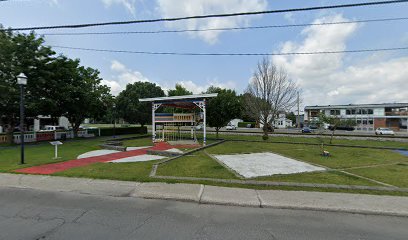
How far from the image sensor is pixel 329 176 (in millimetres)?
7320

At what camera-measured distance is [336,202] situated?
4945 millimetres

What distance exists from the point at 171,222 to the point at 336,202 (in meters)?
4.06

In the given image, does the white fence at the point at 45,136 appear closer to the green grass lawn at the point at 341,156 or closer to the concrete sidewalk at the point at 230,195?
the concrete sidewalk at the point at 230,195

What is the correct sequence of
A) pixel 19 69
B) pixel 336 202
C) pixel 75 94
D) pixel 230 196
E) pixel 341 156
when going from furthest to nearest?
pixel 75 94, pixel 19 69, pixel 341 156, pixel 230 196, pixel 336 202

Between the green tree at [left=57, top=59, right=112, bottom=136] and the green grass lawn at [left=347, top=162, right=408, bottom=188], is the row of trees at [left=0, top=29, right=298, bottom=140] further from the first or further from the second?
the green grass lawn at [left=347, top=162, right=408, bottom=188]

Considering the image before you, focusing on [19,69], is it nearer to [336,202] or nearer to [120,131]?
[120,131]

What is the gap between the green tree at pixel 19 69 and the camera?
14227mm

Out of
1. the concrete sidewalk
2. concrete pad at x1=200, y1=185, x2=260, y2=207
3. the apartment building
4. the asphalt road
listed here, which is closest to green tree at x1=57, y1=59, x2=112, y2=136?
the concrete sidewalk

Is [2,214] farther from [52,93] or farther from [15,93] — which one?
[52,93]

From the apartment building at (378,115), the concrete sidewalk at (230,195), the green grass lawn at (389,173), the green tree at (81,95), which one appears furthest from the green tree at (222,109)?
the apartment building at (378,115)

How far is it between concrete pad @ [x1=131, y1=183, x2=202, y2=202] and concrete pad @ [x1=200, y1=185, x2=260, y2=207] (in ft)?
0.93

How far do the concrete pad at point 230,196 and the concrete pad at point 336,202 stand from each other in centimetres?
25

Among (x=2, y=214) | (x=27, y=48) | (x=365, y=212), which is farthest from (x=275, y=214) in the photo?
(x=27, y=48)

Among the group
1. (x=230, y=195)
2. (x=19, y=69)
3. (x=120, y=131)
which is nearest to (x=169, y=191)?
(x=230, y=195)
